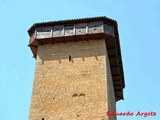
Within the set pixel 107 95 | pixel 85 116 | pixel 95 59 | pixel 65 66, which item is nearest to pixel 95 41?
pixel 95 59

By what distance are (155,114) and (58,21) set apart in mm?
7457

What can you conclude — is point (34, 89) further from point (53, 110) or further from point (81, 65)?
point (81, 65)

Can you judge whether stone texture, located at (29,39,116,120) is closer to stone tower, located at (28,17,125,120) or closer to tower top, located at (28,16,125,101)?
stone tower, located at (28,17,125,120)

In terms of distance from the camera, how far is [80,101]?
15453 mm

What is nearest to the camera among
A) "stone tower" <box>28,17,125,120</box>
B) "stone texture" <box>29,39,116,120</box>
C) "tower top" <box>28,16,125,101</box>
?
"stone texture" <box>29,39,116,120</box>

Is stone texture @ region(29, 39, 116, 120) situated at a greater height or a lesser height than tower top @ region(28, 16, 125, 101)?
lesser

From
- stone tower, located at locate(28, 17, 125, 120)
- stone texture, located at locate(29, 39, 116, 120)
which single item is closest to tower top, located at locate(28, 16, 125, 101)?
stone tower, located at locate(28, 17, 125, 120)

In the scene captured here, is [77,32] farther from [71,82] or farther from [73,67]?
[71,82]

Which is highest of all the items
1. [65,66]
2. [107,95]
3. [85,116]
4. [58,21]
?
[58,21]

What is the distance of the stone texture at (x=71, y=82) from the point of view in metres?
15.2

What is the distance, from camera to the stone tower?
15.3 m

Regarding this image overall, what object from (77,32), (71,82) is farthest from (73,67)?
(77,32)

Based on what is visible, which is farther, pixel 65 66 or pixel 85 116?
pixel 65 66

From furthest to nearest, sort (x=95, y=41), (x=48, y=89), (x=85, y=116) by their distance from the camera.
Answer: (x=95, y=41), (x=48, y=89), (x=85, y=116)
